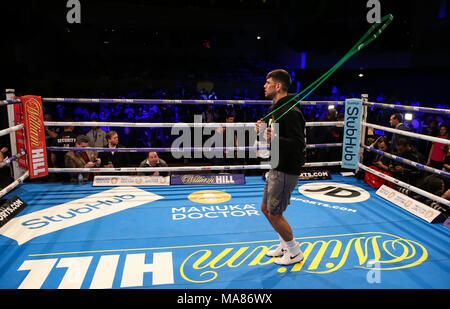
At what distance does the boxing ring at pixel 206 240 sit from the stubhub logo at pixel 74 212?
0.01 m

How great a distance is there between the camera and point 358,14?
13477 millimetres

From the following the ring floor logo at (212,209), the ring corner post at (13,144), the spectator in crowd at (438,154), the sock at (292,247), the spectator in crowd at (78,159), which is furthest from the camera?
the spectator in crowd at (438,154)

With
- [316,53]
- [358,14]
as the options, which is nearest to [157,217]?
[316,53]

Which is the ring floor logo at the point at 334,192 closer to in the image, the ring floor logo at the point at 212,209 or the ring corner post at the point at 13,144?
the ring floor logo at the point at 212,209

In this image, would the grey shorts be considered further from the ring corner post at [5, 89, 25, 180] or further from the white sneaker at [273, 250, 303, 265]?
the ring corner post at [5, 89, 25, 180]

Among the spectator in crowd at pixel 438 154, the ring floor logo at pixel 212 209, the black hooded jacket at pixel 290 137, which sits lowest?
the ring floor logo at pixel 212 209

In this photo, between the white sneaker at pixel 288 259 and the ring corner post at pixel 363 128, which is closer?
the white sneaker at pixel 288 259

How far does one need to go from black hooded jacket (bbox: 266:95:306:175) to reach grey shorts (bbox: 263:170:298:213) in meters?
0.05

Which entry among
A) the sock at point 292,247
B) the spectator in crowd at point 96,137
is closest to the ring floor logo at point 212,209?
the sock at point 292,247

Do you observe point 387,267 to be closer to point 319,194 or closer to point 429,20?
point 319,194

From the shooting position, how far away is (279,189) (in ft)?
8.50

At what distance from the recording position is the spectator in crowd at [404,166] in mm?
4250

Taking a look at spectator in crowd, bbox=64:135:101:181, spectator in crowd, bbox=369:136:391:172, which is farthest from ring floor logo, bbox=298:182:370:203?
spectator in crowd, bbox=64:135:101:181

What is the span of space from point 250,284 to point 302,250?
0.70 meters
